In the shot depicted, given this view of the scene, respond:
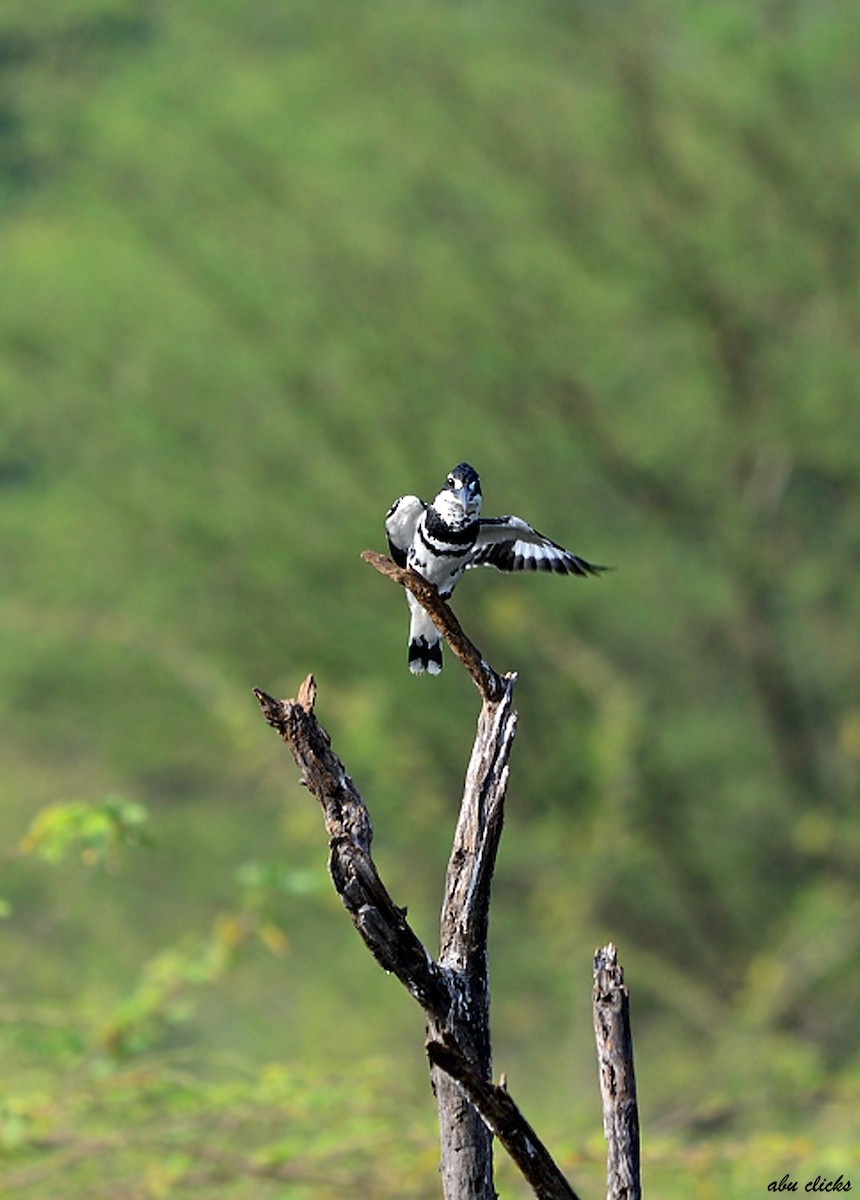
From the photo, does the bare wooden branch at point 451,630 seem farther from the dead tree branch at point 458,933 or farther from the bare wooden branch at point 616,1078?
the bare wooden branch at point 616,1078

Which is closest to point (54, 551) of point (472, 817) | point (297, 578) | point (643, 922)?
point (297, 578)

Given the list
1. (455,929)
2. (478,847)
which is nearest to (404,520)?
(478,847)

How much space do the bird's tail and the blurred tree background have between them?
29.5 feet

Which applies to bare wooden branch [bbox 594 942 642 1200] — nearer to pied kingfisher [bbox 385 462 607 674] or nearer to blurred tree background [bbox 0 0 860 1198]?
pied kingfisher [bbox 385 462 607 674]

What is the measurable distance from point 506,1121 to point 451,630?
1185 millimetres

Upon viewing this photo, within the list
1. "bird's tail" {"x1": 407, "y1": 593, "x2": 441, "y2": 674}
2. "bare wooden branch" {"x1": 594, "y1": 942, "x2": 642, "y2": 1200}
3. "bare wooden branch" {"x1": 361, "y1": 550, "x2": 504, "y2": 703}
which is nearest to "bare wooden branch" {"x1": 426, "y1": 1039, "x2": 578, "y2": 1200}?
"bare wooden branch" {"x1": 594, "y1": 942, "x2": 642, "y2": 1200}

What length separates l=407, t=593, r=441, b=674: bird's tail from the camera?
4.72 meters

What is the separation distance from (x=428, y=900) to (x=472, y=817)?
13045 millimetres

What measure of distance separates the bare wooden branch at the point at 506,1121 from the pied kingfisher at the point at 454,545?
2.17m

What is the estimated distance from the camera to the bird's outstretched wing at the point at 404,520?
4898 millimetres

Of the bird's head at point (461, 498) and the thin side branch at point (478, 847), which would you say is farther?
the bird's head at point (461, 498)

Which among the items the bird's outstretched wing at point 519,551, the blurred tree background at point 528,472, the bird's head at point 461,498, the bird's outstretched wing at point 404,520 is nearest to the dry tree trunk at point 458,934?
the bird's head at point 461,498

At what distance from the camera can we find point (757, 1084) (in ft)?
45.8

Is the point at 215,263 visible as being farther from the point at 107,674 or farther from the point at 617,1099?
the point at 617,1099
